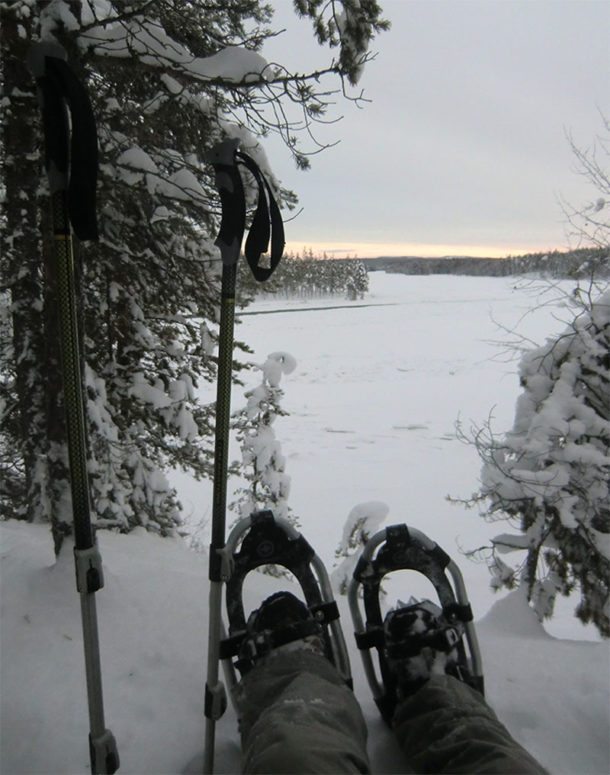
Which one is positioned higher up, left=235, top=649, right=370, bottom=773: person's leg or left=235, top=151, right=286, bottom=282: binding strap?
left=235, top=151, right=286, bottom=282: binding strap

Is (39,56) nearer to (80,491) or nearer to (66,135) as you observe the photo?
(66,135)

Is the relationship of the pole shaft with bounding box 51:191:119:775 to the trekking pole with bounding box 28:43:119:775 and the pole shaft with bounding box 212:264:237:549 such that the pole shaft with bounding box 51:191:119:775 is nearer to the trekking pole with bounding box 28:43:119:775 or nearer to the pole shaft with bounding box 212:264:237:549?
the trekking pole with bounding box 28:43:119:775

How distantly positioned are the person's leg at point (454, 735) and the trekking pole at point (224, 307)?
71cm

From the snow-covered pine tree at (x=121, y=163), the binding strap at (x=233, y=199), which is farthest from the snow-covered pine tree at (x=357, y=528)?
the binding strap at (x=233, y=199)

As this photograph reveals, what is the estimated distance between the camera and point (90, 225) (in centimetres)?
153

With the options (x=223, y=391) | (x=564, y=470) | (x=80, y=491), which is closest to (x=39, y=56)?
(x=223, y=391)

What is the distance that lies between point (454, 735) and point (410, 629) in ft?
1.82

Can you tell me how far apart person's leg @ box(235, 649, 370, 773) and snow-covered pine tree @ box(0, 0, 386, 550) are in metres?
1.54

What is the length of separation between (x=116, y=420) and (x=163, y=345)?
1.17 metres

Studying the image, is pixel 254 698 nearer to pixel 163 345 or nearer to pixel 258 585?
pixel 258 585

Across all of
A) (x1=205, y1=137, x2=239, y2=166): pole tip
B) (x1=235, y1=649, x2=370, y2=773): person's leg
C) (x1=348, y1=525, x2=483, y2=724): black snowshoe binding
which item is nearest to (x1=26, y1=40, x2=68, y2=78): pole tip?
(x1=205, y1=137, x2=239, y2=166): pole tip

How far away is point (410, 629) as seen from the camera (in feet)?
7.04

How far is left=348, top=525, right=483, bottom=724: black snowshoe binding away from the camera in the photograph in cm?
206

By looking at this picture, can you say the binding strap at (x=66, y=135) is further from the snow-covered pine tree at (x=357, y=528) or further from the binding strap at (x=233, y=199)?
the snow-covered pine tree at (x=357, y=528)
